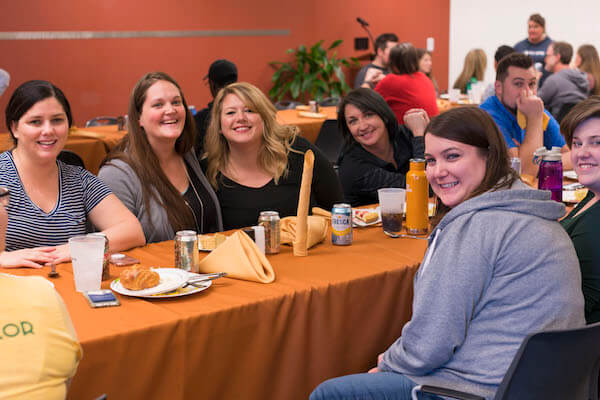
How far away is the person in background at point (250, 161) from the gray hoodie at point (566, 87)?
454 cm

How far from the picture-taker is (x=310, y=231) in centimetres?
239

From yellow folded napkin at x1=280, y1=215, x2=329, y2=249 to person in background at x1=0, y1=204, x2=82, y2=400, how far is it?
1.27 m

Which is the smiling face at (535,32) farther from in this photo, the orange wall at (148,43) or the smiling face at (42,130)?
the smiling face at (42,130)

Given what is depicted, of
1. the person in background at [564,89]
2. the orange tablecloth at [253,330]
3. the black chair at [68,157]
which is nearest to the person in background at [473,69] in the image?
the person in background at [564,89]

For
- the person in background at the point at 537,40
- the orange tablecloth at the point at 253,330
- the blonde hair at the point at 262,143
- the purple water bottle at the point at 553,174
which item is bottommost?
the orange tablecloth at the point at 253,330

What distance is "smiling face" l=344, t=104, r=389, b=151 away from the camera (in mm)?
3385

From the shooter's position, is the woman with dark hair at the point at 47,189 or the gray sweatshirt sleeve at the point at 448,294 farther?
the woman with dark hair at the point at 47,189

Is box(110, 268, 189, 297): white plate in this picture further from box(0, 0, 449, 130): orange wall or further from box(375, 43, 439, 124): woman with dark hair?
box(0, 0, 449, 130): orange wall

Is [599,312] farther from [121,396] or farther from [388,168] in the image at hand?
[388,168]

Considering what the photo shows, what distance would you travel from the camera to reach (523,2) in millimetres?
11352

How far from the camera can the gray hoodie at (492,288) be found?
1.55 m

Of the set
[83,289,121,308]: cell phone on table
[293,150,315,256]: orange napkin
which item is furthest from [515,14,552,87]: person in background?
[83,289,121,308]: cell phone on table

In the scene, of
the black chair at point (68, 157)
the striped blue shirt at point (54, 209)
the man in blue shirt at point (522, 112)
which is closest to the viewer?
the striped blue shirt at point (54, 209)

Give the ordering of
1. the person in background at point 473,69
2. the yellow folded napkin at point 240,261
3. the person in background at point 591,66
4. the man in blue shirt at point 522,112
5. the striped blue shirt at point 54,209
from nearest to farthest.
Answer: the yellow folded napkin at point 240,261 → the striped blue shirt at point 54,209 → the man in blue shirt at point 522,112 → the person in background at point 591,66 → the person in background at point 473,69
